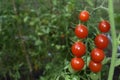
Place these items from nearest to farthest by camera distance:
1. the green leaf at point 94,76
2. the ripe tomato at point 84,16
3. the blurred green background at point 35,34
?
1. the ripe tomato at point 84,16
2. the green leaf at point 94,76
3. the blurred green background at point 35,34

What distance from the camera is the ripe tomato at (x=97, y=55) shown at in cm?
120

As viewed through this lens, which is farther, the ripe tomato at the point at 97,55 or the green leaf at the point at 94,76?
the green leaf at the point at 94,76

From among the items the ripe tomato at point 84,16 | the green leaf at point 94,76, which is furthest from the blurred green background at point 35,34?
the ripe tomato at point 84,16

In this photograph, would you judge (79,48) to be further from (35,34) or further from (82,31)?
(35,34)

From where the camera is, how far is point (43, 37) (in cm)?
217

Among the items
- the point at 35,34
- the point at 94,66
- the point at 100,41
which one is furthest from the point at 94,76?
the point at 35,34

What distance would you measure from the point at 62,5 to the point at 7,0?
0.41 meters

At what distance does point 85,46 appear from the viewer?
4.03 feet

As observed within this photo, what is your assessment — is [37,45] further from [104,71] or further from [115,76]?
[115,76]

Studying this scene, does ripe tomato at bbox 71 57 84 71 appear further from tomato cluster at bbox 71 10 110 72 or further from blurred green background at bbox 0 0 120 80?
blurred green background at bbox 0 0 120 80

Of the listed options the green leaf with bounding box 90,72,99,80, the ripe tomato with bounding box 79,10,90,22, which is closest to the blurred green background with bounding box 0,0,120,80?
the green leaf with bounding box 90,72,99,80

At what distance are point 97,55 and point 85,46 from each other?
6 centimetres

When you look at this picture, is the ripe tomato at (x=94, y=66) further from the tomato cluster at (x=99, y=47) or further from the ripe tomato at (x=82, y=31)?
the ripe tomato at (x=82, y=31)

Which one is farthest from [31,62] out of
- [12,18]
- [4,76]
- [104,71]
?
[104,71]
